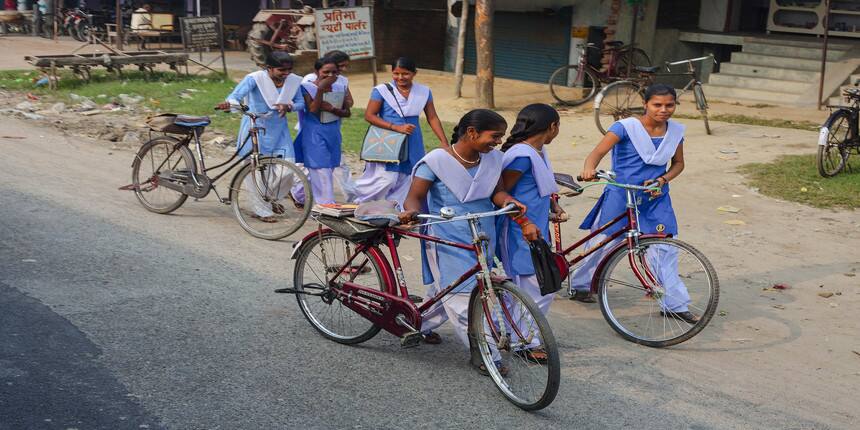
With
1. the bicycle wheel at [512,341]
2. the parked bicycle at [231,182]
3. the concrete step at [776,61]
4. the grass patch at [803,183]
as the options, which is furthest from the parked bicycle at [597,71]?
the bicycle wheel at [512,341]

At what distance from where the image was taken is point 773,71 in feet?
52.4

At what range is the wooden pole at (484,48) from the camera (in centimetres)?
1427

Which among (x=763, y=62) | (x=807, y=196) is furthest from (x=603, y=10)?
(x=807, y=196)

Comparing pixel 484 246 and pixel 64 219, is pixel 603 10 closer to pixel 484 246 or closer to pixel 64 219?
pixel 64 219

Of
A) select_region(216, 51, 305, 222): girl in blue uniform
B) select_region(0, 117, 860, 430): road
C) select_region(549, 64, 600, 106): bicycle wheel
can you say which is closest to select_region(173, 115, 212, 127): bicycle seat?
select_region(216, 51, 305, 222): girl in blue uniform

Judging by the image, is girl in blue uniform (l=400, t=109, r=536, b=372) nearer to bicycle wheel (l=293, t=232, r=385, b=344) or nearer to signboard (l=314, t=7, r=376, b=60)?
bicycle wheel (l=293, t=232, r=385, b=344)

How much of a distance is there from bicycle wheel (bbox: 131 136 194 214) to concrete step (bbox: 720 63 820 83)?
11169 millimetres

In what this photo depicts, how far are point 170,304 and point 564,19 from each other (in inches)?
551

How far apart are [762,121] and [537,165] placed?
9569mm

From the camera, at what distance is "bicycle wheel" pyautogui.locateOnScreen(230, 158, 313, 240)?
7730mm

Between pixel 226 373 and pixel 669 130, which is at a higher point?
pixel 669 130

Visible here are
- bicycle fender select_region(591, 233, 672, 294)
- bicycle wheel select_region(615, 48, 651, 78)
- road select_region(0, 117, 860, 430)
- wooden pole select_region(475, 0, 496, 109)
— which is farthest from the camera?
bicycle wheel select_region(615, 48, 651, 78)

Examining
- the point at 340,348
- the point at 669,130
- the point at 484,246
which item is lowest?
the point at 340,348

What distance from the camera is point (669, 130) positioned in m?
6.06
